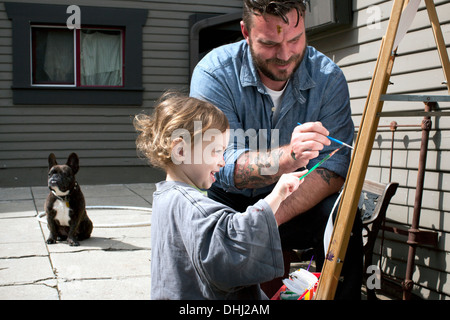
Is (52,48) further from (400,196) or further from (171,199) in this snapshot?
(171,199)

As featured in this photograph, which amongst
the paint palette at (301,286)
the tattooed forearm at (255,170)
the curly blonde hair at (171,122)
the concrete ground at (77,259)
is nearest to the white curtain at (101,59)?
the concrete ground at (77,259)

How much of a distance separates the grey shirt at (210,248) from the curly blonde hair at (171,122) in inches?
6.3

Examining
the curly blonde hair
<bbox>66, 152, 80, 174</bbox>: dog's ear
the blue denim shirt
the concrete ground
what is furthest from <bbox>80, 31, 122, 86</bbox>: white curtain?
the curly blonde hair

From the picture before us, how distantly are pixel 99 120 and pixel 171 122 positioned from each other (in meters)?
7.07

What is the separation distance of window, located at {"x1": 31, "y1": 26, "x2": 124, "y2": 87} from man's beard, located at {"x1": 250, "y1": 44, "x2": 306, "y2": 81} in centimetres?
654

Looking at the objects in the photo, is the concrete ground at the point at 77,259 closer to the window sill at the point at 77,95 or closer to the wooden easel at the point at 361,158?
the wooden easel at the point at 361,158

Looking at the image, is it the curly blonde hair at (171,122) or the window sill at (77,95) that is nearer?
the curly blonde hair at (171,122)

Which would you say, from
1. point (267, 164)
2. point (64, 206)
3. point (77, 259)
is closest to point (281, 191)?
point (267, 164)

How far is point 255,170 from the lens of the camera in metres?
2.50

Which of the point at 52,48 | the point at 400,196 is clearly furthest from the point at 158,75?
the point at 400,196

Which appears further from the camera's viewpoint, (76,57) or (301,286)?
(76,57)

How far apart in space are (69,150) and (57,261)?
Answer: 15.5ft

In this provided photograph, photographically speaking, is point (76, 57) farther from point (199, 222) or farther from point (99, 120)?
point (199, 222)

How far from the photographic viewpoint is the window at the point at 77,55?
8.20 m
